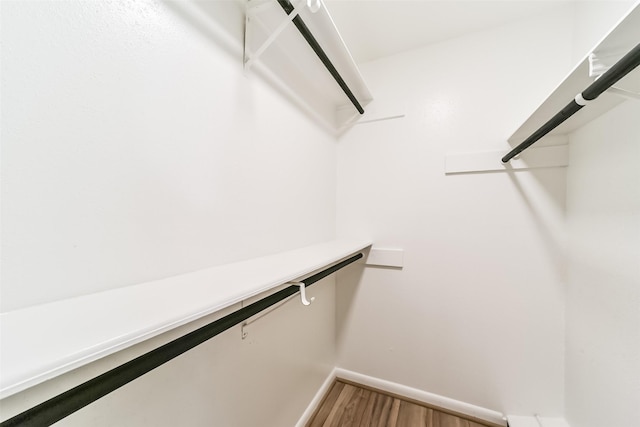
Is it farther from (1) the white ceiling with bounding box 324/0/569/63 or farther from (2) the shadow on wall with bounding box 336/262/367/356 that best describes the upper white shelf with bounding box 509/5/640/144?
(2) the shadow on wall with bounding box 336/262/367/356

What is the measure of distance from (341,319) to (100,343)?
1.88 meters

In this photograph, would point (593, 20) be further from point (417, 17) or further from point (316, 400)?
point (316, 400)

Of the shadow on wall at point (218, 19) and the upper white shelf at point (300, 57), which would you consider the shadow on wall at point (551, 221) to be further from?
the shadow on wall at point (218, 19)

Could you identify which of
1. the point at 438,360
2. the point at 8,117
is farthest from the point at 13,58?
the point at 438,360

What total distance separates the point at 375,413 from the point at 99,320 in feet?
6.15

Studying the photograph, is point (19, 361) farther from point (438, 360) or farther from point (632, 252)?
point (438, 360)

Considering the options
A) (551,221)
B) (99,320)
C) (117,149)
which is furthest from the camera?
(551,221)

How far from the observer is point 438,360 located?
1.71 meters

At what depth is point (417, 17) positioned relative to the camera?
5.01 ft

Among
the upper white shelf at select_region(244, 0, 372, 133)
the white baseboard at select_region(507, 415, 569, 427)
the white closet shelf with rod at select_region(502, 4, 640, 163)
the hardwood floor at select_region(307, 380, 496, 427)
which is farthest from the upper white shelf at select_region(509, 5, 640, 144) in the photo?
the hardwood floor at select_region(307, 380, 496, 427)

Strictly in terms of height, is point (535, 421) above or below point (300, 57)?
below

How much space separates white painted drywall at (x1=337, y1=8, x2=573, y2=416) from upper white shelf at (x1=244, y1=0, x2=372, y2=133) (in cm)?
38

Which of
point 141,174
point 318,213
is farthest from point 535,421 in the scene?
point 141,174

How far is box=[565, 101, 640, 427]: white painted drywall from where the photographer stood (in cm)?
94
